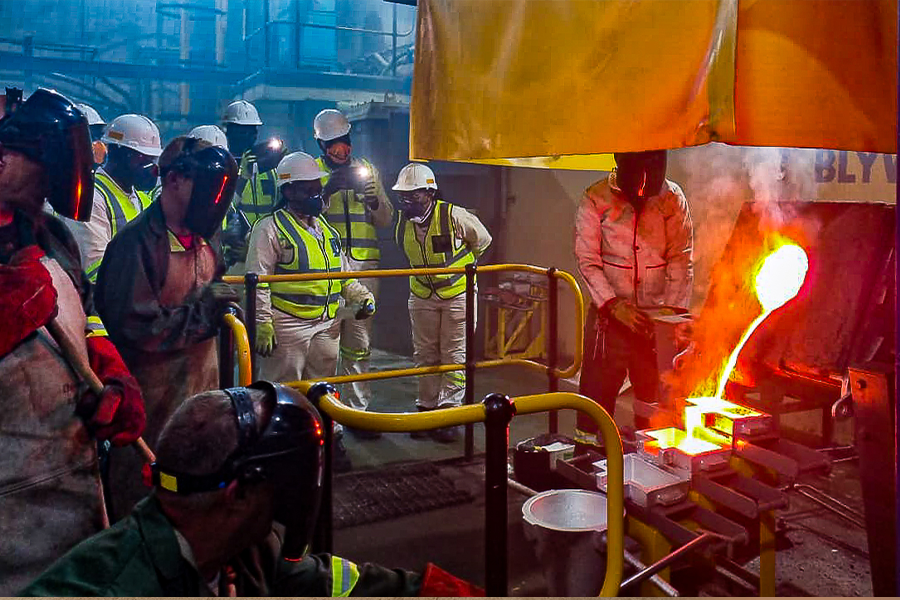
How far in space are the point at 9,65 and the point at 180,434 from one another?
8.72m

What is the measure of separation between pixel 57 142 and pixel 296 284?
2.44 metres

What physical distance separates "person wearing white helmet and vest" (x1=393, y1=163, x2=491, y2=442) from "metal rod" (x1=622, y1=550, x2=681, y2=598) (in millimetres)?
3737

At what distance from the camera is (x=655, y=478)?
8.43 ft

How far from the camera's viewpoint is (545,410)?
219 cm

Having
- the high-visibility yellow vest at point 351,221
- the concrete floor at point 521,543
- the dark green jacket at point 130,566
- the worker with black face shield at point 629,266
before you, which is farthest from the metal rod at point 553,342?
the dark green jacket at point 130,566

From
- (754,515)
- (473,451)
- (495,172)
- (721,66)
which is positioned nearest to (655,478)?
(754,515)

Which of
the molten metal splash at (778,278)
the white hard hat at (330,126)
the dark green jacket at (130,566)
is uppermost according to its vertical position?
the white hard hat at (330,126)

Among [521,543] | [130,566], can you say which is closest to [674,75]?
[130,566]

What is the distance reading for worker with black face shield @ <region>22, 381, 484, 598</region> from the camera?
170 cm

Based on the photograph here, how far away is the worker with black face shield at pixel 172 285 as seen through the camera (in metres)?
3.57

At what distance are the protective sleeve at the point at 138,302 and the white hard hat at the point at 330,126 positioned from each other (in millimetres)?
3119

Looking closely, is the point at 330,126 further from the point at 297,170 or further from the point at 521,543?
the point at 521,543

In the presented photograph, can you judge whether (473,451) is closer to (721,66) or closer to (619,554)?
(619,554)

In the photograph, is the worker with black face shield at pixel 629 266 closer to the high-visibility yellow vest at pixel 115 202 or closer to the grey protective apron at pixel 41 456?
the high-visibility yellow vest at pixel 115 202
